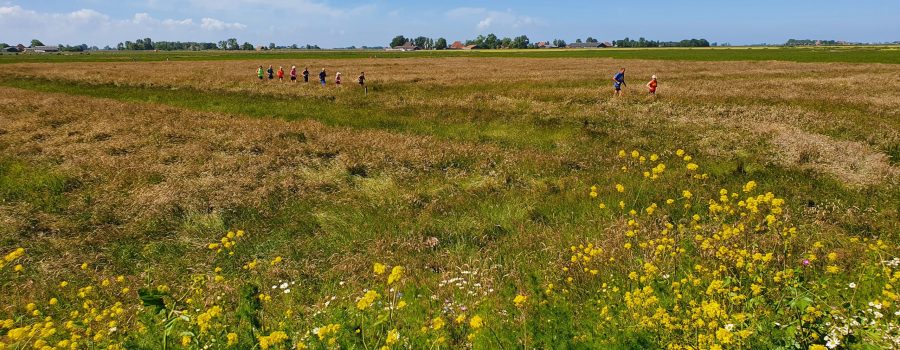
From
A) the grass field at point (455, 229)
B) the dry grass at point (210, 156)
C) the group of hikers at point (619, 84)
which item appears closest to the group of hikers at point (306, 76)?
the grass field at point (455, 229)

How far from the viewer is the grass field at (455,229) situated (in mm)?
4246

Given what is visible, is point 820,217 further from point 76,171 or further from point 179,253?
point 76,171

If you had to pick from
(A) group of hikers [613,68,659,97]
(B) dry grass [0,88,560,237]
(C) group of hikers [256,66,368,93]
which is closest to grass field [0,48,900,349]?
(B) dry grass [0,88,560,237]

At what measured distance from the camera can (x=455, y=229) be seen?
8062mm

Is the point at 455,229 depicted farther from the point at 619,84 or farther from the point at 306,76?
the point at 306,76

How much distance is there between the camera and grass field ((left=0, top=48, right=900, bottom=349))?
425 centimetres

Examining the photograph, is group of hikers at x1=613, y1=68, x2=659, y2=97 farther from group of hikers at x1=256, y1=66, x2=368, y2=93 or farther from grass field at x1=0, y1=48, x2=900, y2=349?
group of hikers at x1=256, y1=66, x2=368, y2=93

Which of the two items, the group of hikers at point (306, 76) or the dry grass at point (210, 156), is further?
the group of hikers at point (306, 76)

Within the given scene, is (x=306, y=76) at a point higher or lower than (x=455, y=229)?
higher

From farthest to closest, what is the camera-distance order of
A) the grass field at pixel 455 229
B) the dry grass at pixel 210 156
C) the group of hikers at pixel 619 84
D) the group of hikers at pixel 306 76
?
the group of hikers at pixel 306 76 < the group of hikers at pixel 619 84 < the dry grass at pixel 210 156 < the grass field at pixel 455 229

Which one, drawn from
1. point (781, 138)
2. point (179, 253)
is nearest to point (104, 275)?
point (179, 253)

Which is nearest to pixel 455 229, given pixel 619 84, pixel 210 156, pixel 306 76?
pixel 210 156

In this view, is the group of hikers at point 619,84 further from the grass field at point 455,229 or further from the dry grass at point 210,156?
the dry grass at point 210,156

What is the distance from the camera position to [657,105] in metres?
20.2
